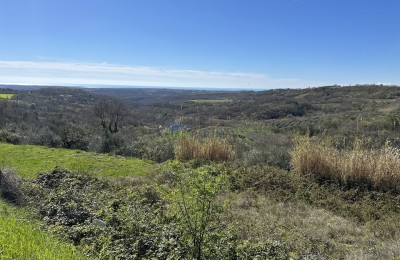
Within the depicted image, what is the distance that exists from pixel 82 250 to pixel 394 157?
6.68 meters

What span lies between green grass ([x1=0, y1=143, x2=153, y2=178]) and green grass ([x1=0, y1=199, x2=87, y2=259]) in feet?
14.4

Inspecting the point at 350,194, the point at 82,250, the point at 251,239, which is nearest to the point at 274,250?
the point at 251,239

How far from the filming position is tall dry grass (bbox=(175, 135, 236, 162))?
35.7ft

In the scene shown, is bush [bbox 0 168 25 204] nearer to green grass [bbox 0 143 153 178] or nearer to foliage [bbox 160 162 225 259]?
green grass [bbox 0 143 153 178]

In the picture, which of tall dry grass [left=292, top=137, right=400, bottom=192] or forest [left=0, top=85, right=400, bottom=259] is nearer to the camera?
forest [left=0, top=85, right=400, bottom=259]

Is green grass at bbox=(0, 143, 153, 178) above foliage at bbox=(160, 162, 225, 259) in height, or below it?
below

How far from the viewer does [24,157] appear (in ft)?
37.9

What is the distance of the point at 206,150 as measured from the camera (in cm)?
1088

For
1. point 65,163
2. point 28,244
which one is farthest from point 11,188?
point 65,163

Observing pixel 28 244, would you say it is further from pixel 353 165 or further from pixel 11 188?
pixel 353 165

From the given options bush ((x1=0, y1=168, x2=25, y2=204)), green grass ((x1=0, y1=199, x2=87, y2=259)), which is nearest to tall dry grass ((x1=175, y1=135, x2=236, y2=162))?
bush ((x1=0, y1=168, x2=25, y2=204))

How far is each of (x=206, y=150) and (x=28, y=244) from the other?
7.23 metres

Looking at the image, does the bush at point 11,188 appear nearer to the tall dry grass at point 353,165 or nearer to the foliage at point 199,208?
the foliage at point 199,208

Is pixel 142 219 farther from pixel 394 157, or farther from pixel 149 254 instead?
→ pixel 394 157
